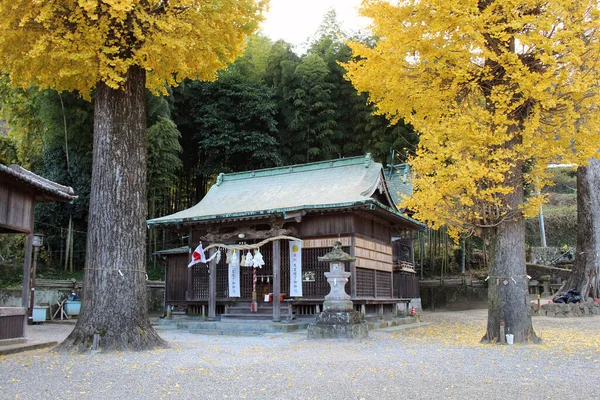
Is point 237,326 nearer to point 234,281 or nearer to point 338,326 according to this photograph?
point 234,281

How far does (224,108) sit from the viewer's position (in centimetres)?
2423

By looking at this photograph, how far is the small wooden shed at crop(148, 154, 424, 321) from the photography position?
13453 millimetres

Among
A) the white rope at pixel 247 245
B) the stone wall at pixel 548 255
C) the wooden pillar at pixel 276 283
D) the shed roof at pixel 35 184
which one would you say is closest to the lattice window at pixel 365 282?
the white rope at pixel 247 245

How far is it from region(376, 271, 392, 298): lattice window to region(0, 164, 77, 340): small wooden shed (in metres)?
9.27

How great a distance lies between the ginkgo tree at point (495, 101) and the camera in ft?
25.8

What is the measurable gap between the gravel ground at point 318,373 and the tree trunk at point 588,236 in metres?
8.59

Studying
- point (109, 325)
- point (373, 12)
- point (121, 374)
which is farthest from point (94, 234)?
point (373, 12)

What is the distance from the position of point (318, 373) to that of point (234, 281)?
28.2 feet

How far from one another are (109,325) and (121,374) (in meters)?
2.12

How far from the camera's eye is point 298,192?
50.8 ft

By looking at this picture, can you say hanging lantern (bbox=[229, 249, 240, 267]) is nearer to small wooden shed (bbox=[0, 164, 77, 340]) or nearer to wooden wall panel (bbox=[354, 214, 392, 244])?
wooden wall panel (bbox=[354, 214, 392, 244])

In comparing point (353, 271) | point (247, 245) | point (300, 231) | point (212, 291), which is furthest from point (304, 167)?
point (212, 291)

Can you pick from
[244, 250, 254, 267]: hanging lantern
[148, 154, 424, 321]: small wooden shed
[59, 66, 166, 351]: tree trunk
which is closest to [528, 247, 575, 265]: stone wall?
[148, 154, 424, 321]: small wooden shed

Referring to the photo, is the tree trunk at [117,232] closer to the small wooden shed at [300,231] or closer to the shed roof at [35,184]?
the shed roof at [35,184]
